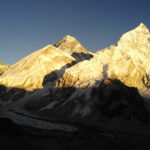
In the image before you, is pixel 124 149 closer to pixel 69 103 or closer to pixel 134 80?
pixel 69 103

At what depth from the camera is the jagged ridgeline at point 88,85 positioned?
82.2 metres

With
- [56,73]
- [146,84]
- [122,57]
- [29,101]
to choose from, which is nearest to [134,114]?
[146,84]

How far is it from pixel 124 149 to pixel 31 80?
10070 cm

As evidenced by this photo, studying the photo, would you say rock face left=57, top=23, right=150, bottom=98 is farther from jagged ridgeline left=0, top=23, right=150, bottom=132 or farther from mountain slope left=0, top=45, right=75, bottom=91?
mountain slope left=0, top=45, right=75, bottom=91

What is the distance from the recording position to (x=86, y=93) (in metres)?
Answer: 92.9

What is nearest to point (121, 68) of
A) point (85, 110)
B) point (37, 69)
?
point (85, 110)

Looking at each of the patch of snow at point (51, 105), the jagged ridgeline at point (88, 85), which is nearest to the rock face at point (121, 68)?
the jagged ridgeline at point (88, 85)

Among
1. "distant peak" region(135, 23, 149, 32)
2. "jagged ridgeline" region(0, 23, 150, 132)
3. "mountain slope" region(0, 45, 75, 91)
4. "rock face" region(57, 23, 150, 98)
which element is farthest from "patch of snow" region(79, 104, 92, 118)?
"distant peak" region(135, 23, 149, 32)

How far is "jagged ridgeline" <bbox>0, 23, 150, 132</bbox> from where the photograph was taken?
82.2 m

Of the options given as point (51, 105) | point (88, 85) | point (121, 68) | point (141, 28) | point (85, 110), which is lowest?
point (85, 110)

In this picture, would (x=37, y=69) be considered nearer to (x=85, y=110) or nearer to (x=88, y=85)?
(x=88, y=85)

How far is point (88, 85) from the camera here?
98.0 metres

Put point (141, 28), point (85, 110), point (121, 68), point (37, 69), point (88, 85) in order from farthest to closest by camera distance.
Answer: point (37, 69) → point (141, 28) → point (121, 68) → point (88, 85) → point (85, 110)

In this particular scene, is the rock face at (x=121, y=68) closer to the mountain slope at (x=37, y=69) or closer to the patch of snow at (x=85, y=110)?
the patch of snow at (x=85, y=110)
